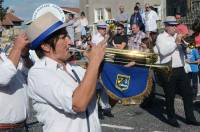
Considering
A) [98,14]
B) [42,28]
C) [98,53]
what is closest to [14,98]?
[42,28]

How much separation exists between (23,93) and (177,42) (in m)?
4.09

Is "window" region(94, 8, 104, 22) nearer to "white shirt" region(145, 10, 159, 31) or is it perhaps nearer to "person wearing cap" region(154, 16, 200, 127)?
"white shirt" region(145, 10, 159, 31)

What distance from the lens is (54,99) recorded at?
2561 millimetres

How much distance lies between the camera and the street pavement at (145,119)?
7528 millimetres

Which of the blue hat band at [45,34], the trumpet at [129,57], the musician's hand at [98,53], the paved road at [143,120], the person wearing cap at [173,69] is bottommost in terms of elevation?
the paved road at [143,120]

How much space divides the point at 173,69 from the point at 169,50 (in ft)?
1.21

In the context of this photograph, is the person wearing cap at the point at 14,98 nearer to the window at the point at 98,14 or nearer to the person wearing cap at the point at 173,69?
the person wearing cap at the point at 173,69

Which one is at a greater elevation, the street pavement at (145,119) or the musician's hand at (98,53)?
the musician's hand at (98,53)

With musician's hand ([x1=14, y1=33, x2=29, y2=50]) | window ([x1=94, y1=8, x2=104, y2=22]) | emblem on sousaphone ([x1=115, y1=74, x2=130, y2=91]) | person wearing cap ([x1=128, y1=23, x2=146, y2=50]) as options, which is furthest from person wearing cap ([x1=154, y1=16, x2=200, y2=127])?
→ window ([x1=94, y1=8, x2=104, y2=22])

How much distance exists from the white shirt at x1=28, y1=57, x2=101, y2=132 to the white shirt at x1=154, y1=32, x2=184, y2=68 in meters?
4.62

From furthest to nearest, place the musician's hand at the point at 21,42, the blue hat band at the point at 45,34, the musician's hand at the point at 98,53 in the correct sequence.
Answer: the musician's hand at the point at 21,42 → the blue hat band at the point at 45,34 → the musician's hand at the point at 98,53

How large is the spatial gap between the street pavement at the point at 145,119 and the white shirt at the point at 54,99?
491 cm

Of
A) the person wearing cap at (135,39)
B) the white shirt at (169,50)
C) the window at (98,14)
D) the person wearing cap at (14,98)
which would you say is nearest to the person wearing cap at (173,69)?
the white shirt at (169,50)

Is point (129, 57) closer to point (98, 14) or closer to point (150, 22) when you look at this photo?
point (150, 22)
